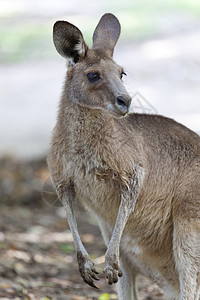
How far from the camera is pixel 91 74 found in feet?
15.7

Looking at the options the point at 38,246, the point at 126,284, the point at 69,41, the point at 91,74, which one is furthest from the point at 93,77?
the point at 38,246

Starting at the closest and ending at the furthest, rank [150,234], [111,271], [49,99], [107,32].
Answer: [111,271]
[150,234]
[107,32]
[49,99]

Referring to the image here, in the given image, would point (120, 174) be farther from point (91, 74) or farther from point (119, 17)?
point (119, 17)

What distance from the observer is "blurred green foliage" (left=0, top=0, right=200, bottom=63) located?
698 inches

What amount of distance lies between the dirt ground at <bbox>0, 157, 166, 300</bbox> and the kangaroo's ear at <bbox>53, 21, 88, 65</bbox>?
3.92 feet

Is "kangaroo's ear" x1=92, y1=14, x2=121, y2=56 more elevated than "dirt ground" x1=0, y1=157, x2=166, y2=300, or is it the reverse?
"kangaroo's ear" x1=92, y1=14, x2=121, y2=56

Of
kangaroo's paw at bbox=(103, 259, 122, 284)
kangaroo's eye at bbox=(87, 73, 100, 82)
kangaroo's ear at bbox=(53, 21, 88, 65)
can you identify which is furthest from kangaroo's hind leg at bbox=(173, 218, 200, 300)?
kangaroo's ear at bbox=(53, 21, 88, 65)

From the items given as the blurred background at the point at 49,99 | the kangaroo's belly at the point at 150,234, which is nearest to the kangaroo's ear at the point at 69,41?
the blurred background at the point at 49,99

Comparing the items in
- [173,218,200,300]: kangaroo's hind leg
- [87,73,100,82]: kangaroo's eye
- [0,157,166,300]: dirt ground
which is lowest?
[0,157,166,300]: dirt ground

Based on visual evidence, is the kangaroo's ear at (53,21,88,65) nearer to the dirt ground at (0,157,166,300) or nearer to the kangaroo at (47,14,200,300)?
the kangaroo at (47,14,200,300)

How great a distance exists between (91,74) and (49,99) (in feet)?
27.8

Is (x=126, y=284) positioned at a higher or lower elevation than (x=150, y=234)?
lower

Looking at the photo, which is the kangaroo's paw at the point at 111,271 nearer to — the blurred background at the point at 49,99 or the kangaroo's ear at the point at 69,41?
the blurred background at the point at 49,99

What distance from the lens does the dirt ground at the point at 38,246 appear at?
19.5 ft
